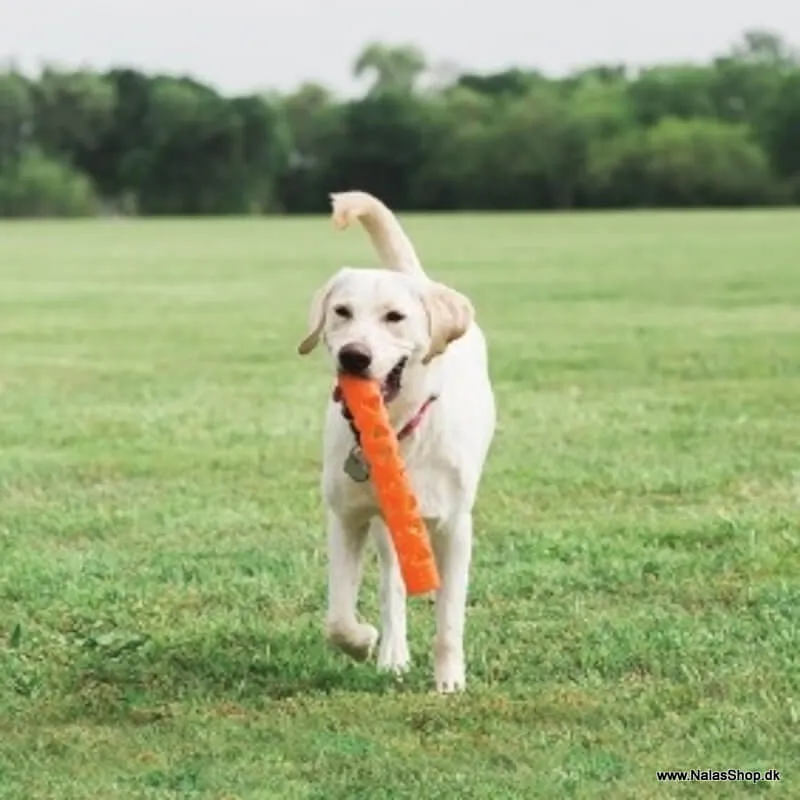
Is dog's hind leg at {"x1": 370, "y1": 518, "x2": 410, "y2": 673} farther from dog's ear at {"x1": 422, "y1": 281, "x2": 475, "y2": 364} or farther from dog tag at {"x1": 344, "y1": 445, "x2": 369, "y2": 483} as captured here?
dog's ear at {"x1": 422, "y1": 281, "x2": 475, "y2": 364}

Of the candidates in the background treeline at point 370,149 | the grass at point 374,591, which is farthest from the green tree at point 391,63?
the grass at point 374,591

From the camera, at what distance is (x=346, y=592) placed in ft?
21.1

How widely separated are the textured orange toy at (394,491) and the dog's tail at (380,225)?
0.85 m

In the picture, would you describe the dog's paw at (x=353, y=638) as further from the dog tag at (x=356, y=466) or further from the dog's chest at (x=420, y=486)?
the dog tag at (x=356, y=466)

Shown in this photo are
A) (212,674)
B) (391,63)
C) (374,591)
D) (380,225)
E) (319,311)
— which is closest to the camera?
(319,311)

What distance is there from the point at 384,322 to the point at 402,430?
401mm

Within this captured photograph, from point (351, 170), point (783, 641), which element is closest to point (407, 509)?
point (783, 641)

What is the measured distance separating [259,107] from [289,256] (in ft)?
232

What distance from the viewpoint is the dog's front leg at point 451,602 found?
6.31 meters

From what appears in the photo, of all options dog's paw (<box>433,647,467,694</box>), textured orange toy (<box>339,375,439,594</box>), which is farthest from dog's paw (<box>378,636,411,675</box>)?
textured orange toy (<box>339,375,439,594</box>)

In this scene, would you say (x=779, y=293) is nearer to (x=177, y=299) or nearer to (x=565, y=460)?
(x=177, y=299)

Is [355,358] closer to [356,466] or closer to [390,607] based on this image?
[356,466]

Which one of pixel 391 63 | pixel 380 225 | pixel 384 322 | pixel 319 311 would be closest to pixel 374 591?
pixel 380 225

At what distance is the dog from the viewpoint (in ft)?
19.5
